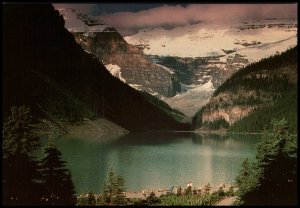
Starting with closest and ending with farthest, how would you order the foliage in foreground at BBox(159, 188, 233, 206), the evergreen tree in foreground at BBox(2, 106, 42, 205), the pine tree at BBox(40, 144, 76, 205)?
the evergreen tree in foreground at BBox(2, 106, 42, 205) < the pine tree at BBox(40, 144, 76, 205) < the foliage in foreground at BBox(159, 188, 233, 206)

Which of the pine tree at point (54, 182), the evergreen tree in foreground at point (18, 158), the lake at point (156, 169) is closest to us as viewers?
the evergreen tree in foreground at point (18, 158)

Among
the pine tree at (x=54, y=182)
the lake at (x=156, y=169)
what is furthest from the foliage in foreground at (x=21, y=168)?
the lake at (x=156, y=169)

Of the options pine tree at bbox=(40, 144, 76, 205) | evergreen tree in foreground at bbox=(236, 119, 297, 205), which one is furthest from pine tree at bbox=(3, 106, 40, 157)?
evergreen tree in foreground at bbox=(236, 119, 297, 205)

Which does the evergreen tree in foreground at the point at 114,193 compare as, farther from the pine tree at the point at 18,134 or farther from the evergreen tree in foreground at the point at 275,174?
the pine tree at the point at 18,134

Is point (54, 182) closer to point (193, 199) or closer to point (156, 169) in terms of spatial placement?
point (193, 199)

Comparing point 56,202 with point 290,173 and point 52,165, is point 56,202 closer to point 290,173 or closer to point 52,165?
point 52,165

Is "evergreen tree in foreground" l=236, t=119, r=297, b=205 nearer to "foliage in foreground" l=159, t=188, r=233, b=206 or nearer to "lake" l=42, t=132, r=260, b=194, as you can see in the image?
"foliage in foreground" l=159, t=188, r=233, b=206

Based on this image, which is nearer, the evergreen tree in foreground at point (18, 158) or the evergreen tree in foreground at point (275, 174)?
the evergreen tree in foreground at point (18, 158)
